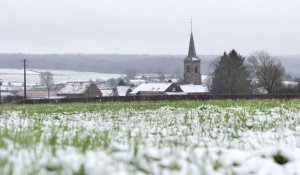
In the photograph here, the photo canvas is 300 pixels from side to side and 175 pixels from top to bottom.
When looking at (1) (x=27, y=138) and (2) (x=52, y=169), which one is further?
(1) (x=27, y=138)

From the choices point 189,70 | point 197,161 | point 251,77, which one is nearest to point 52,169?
point 197,161

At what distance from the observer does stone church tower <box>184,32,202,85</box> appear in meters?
123

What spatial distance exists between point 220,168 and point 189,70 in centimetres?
12113

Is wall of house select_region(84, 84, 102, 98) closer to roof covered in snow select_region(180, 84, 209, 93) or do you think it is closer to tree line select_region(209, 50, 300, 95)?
roof covered in snow select_region(180, 84, 209, 93)

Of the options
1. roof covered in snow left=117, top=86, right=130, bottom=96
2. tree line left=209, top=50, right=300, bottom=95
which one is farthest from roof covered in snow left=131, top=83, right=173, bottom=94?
tree line left=209, top=50, right=300, bottom=95

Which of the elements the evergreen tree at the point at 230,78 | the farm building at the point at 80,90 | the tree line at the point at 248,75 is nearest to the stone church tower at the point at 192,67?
the farm building at the point at 80,90

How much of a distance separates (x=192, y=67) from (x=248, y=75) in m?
44.0

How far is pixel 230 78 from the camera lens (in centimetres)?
7581

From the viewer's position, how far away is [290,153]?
5.24 m

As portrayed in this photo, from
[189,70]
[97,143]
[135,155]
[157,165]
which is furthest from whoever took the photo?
[189,70]

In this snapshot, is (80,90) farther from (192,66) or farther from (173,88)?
(192,66)

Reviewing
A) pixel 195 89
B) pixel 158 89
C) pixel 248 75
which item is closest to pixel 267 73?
pixel 248 75

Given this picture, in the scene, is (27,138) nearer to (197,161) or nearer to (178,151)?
(178,151)

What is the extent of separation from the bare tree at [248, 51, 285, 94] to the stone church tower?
32618 millimetres
